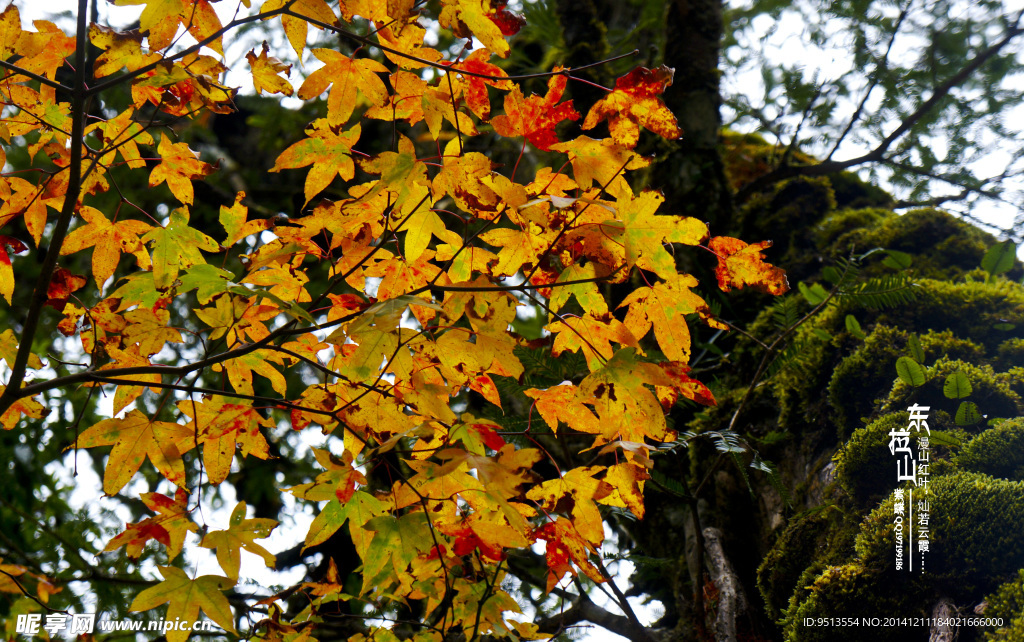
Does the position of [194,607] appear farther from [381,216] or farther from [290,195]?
[290,195]

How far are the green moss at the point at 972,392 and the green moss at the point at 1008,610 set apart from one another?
37cm

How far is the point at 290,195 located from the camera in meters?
3.03

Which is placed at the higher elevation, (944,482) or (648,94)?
(648,94)

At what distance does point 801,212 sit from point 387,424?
1693 millimetres

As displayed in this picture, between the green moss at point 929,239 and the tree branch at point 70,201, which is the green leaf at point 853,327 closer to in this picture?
the green moss at point 929,239

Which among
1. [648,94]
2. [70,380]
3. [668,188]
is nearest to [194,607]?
[70,380]

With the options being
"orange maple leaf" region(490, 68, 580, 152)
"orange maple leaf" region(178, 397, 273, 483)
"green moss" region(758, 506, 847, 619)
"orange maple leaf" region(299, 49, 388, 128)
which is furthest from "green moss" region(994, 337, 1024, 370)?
"orange maple leaf" region(178, 397, 273, 483)

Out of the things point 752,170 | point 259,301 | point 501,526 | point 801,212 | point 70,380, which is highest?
point 752,170

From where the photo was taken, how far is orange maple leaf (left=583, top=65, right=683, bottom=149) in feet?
2.77

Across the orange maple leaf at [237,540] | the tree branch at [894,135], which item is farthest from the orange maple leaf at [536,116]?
the tree branch at [894,135]

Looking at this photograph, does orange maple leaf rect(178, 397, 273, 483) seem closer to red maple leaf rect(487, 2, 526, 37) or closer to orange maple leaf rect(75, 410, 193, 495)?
orange maple leaf rect(75, 410, 193, 495)

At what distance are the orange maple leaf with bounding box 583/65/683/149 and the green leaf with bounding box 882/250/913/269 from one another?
0.90m

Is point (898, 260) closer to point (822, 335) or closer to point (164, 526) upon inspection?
point (822, 335)

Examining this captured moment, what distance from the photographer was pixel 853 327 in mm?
1336
